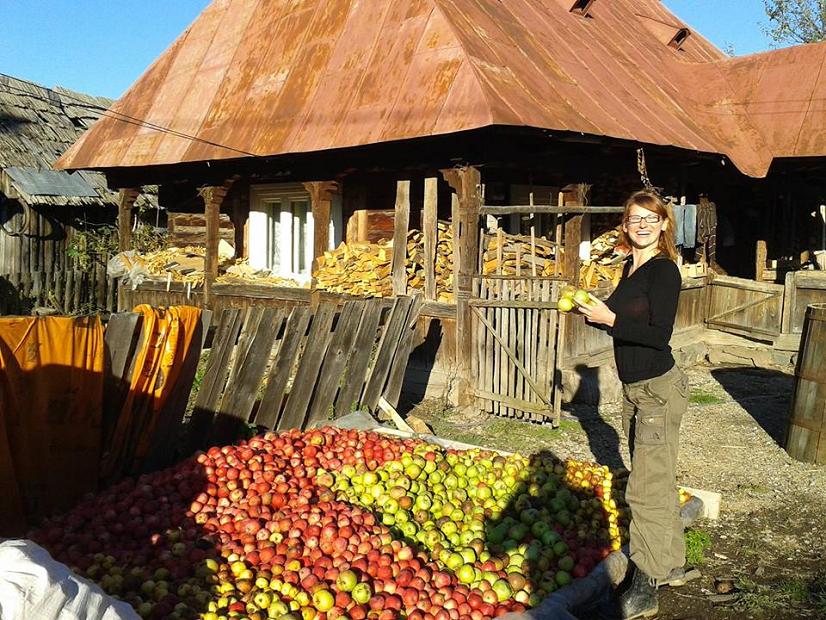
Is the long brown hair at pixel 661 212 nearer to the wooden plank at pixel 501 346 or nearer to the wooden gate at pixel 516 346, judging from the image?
the wooden gate at pixel 516 346

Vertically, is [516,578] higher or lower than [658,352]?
lower

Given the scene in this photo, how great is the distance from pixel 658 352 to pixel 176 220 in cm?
1231

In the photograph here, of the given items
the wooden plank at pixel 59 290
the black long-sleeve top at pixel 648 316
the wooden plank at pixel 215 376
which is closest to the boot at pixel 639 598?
the black long-sleeve top at pixel 648 316

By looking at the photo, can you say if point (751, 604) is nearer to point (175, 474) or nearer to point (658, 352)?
point (658, 352)

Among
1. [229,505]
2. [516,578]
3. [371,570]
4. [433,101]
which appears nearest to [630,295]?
[516,578]

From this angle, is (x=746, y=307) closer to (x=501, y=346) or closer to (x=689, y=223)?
(x=689, y=223)

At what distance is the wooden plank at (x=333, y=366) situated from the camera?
6.80 meters

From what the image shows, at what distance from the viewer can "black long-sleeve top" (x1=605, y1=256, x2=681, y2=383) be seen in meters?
3.64

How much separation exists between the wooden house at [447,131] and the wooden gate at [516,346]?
61 millimetres

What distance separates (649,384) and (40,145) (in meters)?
17.3

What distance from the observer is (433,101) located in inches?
333

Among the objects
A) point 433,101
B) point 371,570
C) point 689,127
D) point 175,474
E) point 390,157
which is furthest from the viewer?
point 689,127

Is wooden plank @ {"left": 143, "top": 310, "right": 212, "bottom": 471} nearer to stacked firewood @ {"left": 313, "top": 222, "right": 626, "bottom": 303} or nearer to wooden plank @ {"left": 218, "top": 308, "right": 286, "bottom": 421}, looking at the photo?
wooden plank @ {"left": 218, "top": 308, "right": 286, "bottom": 421}

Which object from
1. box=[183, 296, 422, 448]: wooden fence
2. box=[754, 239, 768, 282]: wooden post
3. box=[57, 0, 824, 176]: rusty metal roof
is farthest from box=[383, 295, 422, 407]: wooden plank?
box=[754, 239, 768, 282]: wooden post
